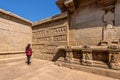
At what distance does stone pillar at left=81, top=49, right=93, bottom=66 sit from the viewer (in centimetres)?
374

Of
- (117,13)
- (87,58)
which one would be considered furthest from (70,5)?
(87,58)

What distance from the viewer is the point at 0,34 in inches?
205

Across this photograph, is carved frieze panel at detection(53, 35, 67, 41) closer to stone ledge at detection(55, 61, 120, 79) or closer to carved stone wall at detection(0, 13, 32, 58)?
stone ledge at detection(55, 61, 120, 79)

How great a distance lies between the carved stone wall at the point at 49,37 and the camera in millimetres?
5552

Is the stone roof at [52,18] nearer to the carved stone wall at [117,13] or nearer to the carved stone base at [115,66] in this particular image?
the carved stone wall at [117,13]

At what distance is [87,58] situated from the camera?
12.6 feet

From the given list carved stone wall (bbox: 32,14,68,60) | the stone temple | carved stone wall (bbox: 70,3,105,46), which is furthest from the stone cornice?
carved stone wall (bbox: 32,14,68,60)

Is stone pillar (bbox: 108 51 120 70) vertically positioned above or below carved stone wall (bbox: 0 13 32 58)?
below

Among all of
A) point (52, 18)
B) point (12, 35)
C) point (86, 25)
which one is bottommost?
point (12, 35)

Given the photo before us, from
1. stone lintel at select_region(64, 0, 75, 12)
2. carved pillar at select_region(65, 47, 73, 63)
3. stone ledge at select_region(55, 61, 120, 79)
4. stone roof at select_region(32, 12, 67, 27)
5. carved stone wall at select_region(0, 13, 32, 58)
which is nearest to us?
stone ledge at select_region(55, 61, 120, 79)

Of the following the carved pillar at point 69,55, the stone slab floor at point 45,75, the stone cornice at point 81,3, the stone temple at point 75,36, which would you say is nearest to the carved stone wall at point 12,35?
the stone temple at point 75,36

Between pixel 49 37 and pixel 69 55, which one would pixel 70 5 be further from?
pixel 69 55

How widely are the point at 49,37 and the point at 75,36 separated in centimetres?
192

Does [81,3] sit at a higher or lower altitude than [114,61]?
higher
